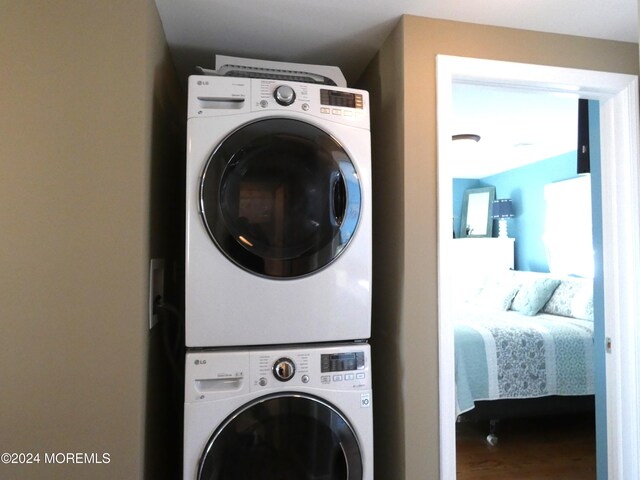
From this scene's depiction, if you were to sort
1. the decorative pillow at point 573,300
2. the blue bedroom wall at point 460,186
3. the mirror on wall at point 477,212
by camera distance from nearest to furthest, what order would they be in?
the decorative pillow at point 573,300, the mirror on wall at point 477,212, the blue bedroom wall at point 460,186

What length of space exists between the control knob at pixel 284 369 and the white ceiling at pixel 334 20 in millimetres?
1233

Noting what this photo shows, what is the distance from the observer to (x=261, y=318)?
1.24 m

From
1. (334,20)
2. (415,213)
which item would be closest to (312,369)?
(415,213)

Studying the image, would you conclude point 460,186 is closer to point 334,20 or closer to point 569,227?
point 569,227

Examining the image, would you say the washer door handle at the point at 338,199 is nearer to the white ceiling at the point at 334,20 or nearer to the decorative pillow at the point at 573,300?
the white ceiling at the point at 334,20

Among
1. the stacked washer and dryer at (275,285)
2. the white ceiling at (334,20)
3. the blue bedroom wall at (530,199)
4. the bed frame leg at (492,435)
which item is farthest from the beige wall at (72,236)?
the blue bedroom wall at (530,199)

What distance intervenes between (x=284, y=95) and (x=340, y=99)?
19 cm

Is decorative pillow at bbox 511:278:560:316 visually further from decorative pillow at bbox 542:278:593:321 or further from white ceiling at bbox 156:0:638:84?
white ceiling at bbox 156:0:638:84

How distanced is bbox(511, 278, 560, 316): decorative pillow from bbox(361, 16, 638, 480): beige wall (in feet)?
7.51

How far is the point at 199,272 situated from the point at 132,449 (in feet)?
1.87

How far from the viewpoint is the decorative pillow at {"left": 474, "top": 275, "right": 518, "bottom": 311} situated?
370 centimetres

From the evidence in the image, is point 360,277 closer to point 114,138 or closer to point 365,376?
point 365,376

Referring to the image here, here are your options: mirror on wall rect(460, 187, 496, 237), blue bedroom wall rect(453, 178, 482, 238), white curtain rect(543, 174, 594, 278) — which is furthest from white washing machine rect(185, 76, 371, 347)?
blue bedroom wall rect(453, 178, 482, 238)

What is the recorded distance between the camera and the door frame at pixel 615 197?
149 cm
